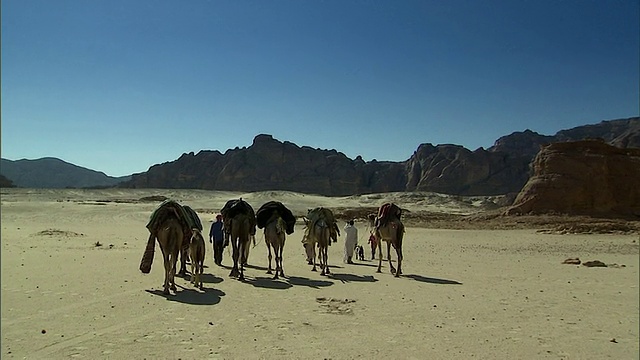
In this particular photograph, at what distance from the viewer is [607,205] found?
153ft

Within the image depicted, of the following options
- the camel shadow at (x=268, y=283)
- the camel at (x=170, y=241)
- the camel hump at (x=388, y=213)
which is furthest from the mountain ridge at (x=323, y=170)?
the camel at (x=170, y=241)

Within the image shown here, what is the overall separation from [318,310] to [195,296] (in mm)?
3261

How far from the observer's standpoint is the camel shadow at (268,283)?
1328 centimetres

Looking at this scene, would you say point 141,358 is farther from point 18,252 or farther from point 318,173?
point 318,173

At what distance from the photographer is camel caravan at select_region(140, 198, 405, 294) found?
12211 mm

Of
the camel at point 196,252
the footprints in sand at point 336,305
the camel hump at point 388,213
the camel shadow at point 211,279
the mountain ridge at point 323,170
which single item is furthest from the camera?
the mountain ridge at point 323,170

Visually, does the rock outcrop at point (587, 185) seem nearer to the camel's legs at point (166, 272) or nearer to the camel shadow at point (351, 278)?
the camel shadow at point (351, 278)

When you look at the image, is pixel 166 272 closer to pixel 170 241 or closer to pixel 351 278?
pixel 170 241

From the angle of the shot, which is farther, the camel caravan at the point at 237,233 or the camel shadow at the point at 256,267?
the camel shadow at the point at 256,267

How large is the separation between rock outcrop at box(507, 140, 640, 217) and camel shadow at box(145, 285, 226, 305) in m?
42.0

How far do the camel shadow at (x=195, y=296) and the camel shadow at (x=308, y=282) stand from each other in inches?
103

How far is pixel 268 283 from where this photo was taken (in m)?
13.9

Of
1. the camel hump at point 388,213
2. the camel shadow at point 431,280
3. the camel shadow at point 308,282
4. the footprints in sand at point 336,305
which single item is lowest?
the camel shadow at point 431,280

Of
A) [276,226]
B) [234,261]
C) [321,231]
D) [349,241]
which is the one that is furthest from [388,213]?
[234,261]
